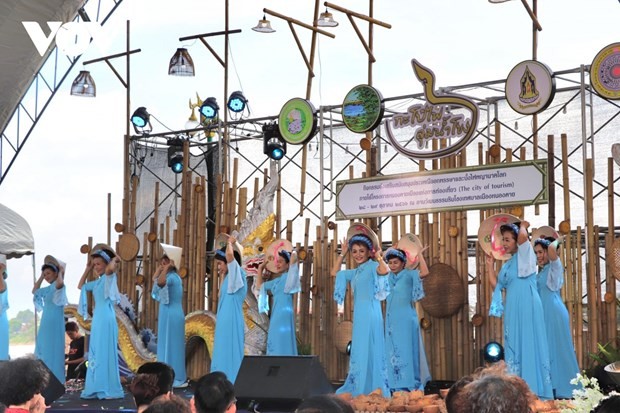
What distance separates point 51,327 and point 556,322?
4678 mm

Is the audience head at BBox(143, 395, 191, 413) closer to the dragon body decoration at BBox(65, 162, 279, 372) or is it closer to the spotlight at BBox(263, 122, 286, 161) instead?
the dragon body decoration at BBox(65, 162, 279, 372)

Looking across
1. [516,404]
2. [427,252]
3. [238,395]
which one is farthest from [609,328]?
[516,404]

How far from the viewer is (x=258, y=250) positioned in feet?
33.4

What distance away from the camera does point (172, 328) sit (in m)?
10.1

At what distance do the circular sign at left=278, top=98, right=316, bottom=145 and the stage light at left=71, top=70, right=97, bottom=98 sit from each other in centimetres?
306

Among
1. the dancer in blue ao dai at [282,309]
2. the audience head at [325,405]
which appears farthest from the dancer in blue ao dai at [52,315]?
the audience head at [325,405]

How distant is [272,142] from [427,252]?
7.10ft

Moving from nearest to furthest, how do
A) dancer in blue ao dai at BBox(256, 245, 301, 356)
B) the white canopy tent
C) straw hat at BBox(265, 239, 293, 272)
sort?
dancer in blue ao dai at BBox(256, 245, 301, 356), straw hat at BBox(265, 239, 293, 272), the white canopy tent

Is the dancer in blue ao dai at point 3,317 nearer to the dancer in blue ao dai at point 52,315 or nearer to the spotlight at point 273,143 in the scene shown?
the dancer in blue ao dai at point 52,315

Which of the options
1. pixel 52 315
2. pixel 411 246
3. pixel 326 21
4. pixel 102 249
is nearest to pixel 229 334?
pixel 102 249

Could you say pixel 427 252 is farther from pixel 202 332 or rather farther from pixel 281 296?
pixel 202 332

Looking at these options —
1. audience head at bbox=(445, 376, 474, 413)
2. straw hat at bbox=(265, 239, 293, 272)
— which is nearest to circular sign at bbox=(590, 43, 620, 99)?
straw hat at bbox=(265, 239, 293, 272)

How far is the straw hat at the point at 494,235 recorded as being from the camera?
7973 millimetres

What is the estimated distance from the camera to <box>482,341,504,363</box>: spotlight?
8461mm
